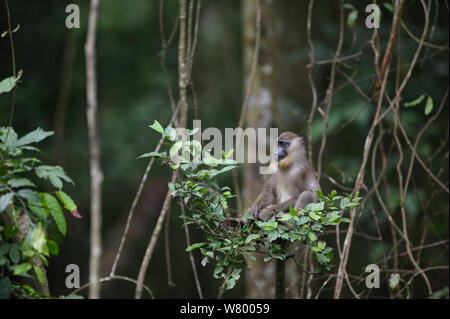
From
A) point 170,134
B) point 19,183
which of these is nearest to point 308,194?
point 170,134

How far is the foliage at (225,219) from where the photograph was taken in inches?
105

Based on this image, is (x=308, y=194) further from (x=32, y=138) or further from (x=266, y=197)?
(x=32, y=138)

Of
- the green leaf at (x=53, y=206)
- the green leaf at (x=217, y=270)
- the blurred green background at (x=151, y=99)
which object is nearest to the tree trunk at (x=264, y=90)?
the blurred green background at (x=151, y=99)

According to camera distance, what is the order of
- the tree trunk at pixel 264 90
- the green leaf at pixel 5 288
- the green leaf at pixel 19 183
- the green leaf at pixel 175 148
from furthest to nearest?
the tree trunk at pixel 264 90, the green leaf at pixel 175 148, the green leaf at pixel 5 288, the green leaf at pixel 19 183

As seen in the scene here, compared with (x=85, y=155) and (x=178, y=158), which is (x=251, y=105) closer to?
(x=178, y=158)

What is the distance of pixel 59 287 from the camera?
827cm

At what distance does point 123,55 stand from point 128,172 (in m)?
2.18

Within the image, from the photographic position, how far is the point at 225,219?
9.47 feet

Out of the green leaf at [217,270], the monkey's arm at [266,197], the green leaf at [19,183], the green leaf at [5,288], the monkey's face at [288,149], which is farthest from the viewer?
the monkey's face at [288,149]

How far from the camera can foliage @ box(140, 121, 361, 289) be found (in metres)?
2.67

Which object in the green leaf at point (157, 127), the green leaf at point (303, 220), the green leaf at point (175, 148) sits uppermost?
the green leaf at point (157, 127)

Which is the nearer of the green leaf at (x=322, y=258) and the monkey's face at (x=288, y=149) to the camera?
the green leaf at (x=322, y=258)

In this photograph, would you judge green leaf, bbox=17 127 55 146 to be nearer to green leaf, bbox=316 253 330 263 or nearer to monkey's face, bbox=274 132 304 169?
green leaf, bbox=316 253 330 263

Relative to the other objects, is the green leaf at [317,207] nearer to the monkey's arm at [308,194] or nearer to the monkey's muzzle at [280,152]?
the monkey's arm at [308,194]
